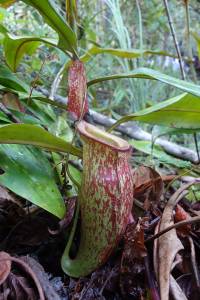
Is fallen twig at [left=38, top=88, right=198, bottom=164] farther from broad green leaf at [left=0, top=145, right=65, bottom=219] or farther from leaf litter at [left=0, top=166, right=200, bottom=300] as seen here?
broad green leaf at [left=0, top=145, right=65, bottom=219]

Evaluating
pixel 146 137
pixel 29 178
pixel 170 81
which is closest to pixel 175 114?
pixel 170 81

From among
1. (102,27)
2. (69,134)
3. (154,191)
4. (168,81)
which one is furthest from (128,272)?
(102,27)

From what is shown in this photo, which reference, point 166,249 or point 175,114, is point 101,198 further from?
point 175,114

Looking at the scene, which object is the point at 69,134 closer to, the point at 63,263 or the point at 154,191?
the point at 154,191

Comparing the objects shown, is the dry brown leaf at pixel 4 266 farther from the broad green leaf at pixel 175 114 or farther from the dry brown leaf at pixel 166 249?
the broad green leaf at pixel 175 114

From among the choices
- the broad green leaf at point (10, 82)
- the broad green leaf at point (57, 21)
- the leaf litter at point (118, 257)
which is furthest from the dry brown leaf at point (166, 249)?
the broad green leaf at point (10, 82)

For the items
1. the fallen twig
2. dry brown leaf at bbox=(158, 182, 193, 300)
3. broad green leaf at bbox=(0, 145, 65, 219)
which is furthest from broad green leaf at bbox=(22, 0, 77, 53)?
the fallen twig

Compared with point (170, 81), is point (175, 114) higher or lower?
lower

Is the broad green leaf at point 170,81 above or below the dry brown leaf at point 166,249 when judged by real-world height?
above
